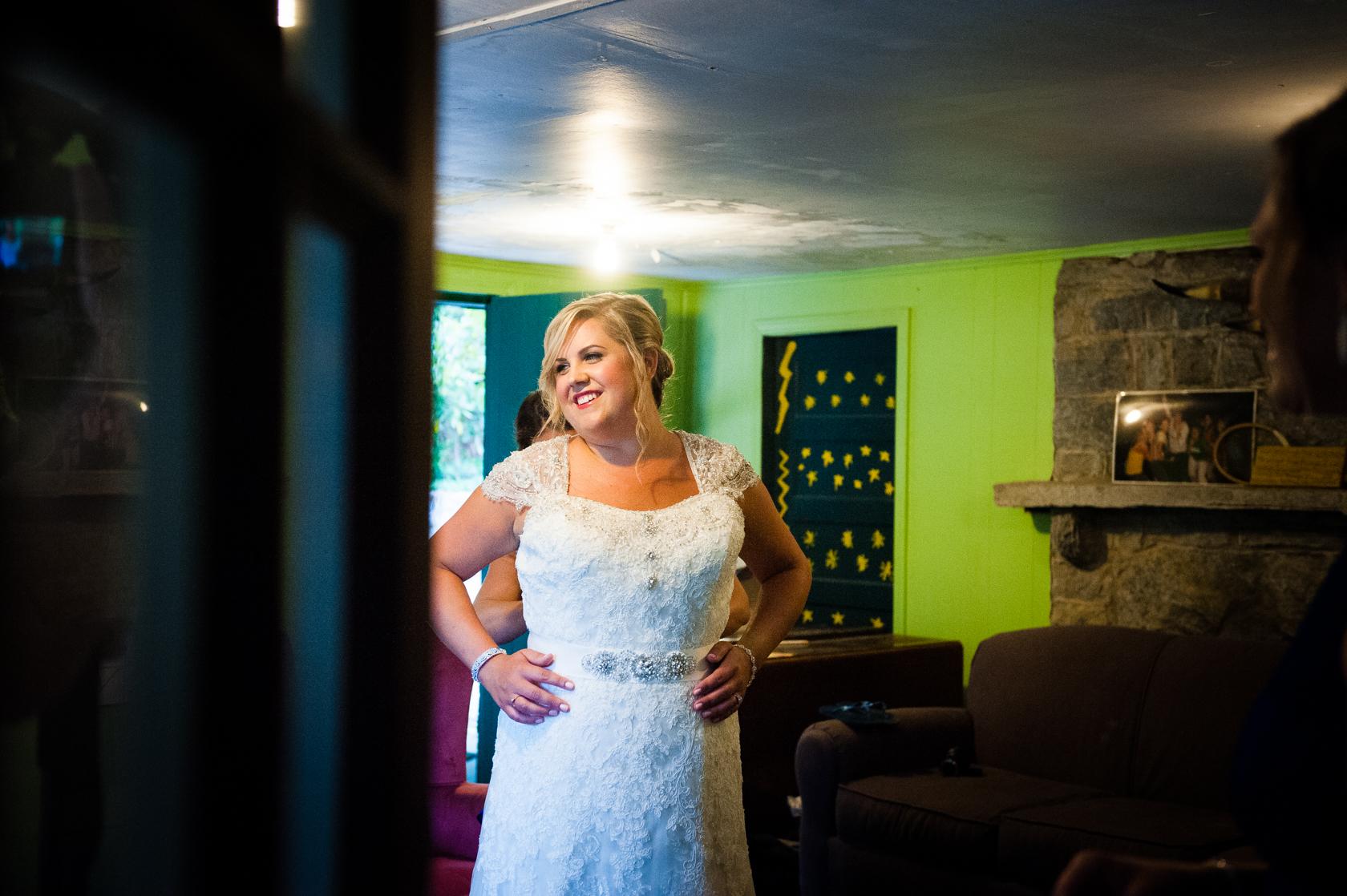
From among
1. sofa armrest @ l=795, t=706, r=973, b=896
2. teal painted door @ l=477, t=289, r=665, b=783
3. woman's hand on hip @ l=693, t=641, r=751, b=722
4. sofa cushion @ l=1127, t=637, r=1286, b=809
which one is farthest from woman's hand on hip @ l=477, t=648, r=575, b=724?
teal painted door @ l=477, t=289, r=665, b=783

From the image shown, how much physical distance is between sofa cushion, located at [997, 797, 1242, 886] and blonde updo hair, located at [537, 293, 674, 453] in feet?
6.54

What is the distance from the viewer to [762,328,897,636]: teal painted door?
654 centimetres

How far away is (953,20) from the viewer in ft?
8.46

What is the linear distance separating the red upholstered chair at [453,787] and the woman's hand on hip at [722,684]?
37.9 inches

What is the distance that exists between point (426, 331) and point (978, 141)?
140 inches

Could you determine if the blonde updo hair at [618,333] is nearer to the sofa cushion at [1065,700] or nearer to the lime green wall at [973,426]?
the sofa cushion at [1065,700]

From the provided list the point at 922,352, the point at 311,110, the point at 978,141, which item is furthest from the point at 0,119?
the point at 922,352

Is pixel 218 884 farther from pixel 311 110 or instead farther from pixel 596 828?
pixel 596 828

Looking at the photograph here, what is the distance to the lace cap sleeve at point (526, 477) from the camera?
2.08 m

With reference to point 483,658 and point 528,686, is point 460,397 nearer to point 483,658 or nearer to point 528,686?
→ point 483,658

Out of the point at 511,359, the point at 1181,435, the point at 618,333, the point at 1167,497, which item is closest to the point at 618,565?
the point at 618,333

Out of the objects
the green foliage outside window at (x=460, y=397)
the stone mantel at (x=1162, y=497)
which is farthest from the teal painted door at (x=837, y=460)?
the green foliage outside window at (x=460, y=397)

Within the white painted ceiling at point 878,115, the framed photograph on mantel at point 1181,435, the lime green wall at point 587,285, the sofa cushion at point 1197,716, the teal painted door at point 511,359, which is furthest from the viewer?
the lime green wall at point 587,285

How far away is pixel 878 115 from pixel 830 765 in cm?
215
